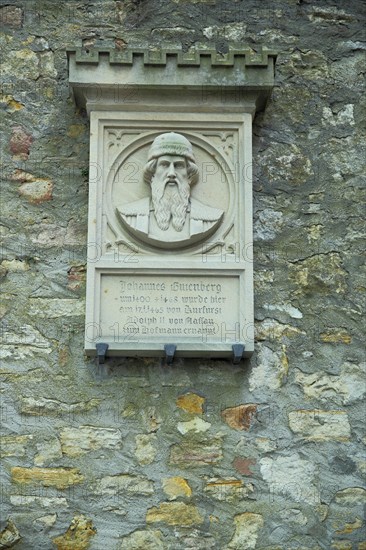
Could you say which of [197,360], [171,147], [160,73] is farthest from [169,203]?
[197,360]

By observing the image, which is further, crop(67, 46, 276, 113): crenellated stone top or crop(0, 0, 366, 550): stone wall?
crop(67, 46, 276, 113): crenellated stone top

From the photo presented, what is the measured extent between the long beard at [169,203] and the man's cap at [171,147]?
15 centimetres

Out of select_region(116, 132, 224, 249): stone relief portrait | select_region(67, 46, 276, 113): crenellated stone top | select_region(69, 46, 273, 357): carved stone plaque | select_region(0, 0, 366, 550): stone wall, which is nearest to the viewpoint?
select_region(0, 0, 366, 550): stone wall

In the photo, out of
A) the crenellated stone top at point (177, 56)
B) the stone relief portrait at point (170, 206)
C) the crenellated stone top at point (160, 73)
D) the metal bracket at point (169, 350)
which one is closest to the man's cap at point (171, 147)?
the stone relief portrait at point (170, 206)

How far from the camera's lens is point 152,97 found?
6.51 metres

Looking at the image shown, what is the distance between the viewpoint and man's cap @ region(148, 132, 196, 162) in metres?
6.32

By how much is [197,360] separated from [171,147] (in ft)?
3.94

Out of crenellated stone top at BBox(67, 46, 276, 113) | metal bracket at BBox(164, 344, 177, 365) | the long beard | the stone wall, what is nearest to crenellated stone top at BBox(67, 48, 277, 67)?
crenellated stone top at BBox(67, 46, 276, 113)

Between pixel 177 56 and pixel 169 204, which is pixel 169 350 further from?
pixel 177 56

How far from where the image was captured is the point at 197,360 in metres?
6.15

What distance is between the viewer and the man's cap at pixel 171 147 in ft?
20.7

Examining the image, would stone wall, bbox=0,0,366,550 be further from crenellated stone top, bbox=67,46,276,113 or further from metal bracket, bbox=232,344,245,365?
crenellated stone top, bbox=67,46,276,113

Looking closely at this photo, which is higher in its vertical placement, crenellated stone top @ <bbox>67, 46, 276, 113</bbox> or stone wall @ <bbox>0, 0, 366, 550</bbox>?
crenellated stone top @ <bbox>67, 46, 276, 113</bbox>

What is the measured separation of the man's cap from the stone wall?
0.44 meters
